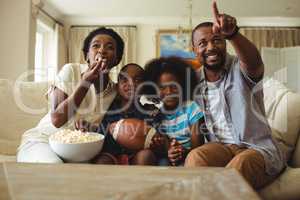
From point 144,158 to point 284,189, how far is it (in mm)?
565

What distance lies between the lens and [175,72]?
129 centimetres

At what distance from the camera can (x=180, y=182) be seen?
28.2 inches

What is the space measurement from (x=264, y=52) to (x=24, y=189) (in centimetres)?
541

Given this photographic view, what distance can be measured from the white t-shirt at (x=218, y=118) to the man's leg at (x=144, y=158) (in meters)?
0.30

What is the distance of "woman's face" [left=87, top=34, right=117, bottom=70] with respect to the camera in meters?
1.31

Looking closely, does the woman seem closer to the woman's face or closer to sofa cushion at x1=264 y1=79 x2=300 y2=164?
the woman's face

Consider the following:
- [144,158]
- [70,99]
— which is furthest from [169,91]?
[70,99]

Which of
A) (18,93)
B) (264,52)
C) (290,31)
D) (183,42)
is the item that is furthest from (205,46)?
(290,31)

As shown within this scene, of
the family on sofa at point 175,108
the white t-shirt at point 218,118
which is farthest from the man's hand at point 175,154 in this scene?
the white t-shirt at point 218,118

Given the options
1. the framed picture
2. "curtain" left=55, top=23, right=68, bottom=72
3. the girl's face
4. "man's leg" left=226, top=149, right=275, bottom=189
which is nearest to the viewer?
"man's leg" left=226, top=149, right=275, bottom=189

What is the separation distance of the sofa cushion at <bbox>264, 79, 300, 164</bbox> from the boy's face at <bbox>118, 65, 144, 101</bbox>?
2.23 feet

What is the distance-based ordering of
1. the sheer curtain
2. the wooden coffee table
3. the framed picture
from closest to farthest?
the wooden coffee table
the framed picture
the sheer curtain

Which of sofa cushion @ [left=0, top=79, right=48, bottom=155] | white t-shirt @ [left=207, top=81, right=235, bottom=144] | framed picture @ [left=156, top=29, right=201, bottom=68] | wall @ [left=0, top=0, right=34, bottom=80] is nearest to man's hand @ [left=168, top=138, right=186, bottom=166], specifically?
white t-shirt @ [left=207, top=81, right=235, bottom=144]

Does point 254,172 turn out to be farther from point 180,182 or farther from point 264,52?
point 264,52
